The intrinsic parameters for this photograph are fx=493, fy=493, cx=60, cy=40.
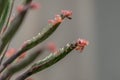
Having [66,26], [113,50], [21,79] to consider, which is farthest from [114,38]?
[21,79]

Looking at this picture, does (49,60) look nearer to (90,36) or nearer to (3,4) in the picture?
(3,4)

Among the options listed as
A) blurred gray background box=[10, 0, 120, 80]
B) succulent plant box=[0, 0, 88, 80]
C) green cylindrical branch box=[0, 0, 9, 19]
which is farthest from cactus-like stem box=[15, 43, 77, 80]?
blurred gray background box=[10, 0, 120, 80]

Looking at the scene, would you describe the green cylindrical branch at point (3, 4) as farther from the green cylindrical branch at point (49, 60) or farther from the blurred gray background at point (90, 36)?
the blurred gray background at point (90, 36)

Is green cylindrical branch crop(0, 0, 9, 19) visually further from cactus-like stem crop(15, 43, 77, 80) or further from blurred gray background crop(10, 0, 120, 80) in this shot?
blurred gray background crop(10, 0, 120, 80)

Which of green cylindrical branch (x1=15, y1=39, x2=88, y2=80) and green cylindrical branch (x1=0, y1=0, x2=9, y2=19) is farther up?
green cylindrical branch (x1=0, y1=0, x2=9, y2=19)

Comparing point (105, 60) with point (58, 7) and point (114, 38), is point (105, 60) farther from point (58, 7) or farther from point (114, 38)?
point (58, 7)

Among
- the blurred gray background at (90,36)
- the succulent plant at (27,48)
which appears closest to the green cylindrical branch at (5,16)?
the succulent plant at (27,48)

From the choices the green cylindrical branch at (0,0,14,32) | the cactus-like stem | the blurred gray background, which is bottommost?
the cactus-like stem

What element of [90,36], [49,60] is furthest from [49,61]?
[90,36]
